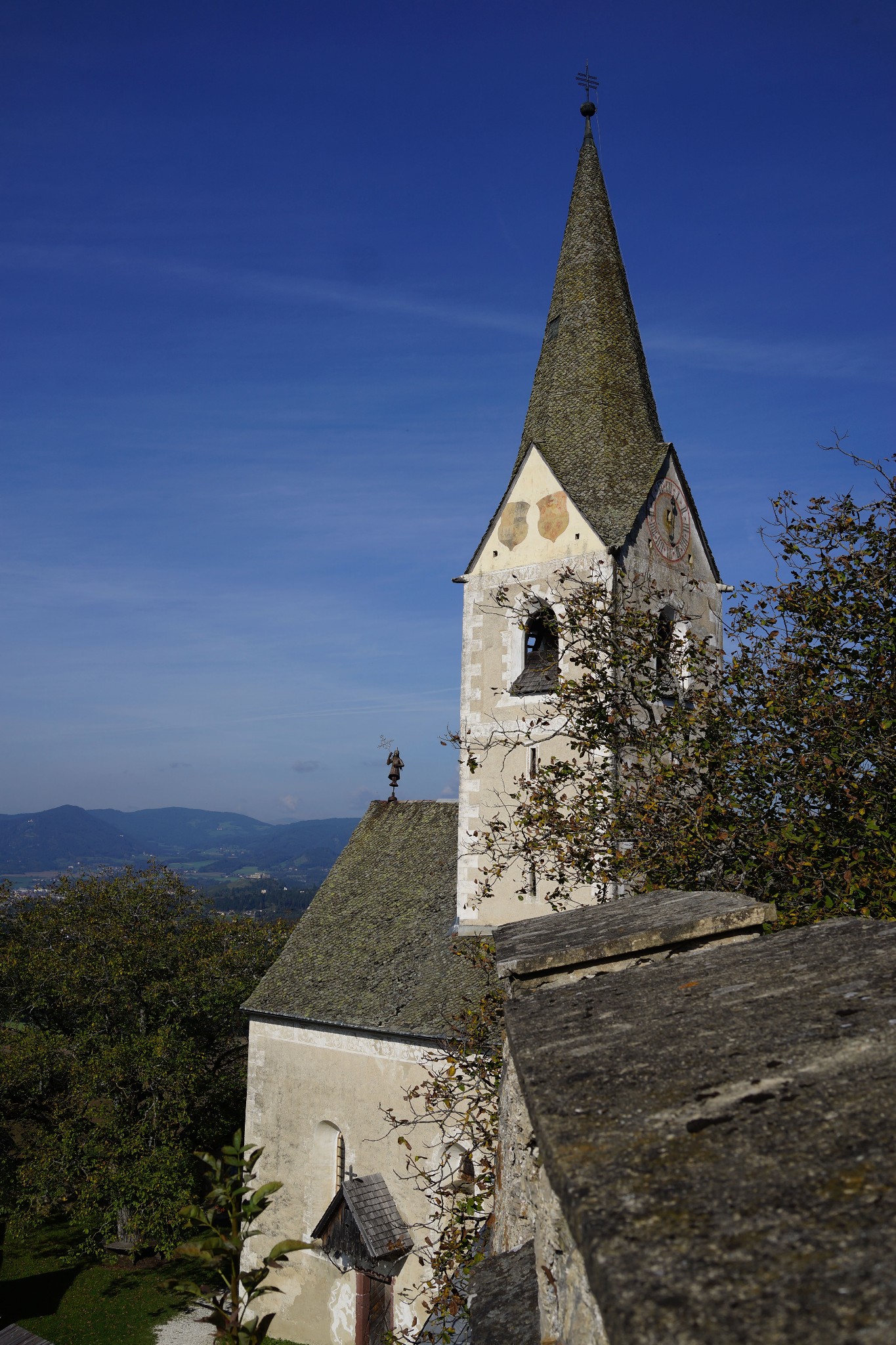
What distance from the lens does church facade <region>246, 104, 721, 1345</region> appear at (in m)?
16.5

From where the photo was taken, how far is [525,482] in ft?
57.7

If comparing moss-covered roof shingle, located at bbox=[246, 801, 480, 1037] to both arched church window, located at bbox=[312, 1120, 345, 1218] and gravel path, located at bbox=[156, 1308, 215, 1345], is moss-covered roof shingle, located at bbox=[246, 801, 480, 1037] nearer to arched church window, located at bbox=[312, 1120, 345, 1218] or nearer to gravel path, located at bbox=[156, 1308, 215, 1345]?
arched church window, located at bbox=[312, 1120, 345, 1218]

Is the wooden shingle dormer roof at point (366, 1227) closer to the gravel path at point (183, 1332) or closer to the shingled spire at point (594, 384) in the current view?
the gravel path at point (183, 1332)

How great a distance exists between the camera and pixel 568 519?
16703mm

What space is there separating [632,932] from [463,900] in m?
13.3

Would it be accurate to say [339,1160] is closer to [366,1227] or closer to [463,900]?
[366,1227]

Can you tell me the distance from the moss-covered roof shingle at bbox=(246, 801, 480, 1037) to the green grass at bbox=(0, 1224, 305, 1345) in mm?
7801

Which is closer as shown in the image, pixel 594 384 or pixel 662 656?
pixel 662 656

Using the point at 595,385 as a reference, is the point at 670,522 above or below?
below

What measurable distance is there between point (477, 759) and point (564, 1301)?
46.9ft

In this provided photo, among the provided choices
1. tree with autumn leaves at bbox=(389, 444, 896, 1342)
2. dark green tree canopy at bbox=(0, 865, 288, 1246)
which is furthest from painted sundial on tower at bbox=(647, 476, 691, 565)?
dark green tree canopy at bbox=(0, 865, 288, 1246)

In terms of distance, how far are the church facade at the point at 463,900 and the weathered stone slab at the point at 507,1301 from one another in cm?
1241

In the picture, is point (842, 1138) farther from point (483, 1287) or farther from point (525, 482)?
point (525, 482)

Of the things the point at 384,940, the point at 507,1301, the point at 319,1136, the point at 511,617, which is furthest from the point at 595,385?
the point at 507,1301
